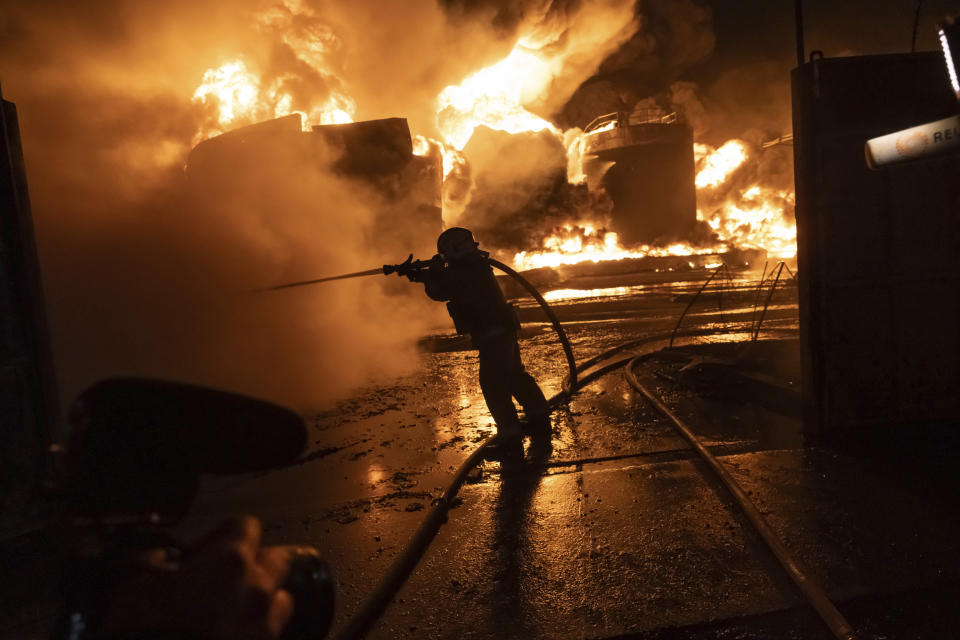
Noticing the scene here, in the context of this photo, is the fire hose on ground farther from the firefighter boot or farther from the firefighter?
the firefighter

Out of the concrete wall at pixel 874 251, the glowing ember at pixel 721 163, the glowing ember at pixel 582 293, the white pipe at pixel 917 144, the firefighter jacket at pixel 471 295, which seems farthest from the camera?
the glowing ember at pixel 721 163

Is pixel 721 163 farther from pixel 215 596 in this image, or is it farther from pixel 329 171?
pixel 215 596

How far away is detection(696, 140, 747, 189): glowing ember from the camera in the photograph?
131 feet

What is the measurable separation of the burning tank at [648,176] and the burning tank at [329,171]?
20.5 m

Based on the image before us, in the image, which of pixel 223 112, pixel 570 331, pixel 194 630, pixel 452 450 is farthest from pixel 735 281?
pixel 194 630

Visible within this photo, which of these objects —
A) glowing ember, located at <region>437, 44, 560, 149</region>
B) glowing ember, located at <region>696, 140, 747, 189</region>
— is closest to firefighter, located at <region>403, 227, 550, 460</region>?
glowing ember, located at <region>437, 44, 560, 149</region>

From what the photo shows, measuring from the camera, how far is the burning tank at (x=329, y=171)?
435 inches

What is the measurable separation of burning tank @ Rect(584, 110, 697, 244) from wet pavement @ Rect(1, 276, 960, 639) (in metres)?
28.8

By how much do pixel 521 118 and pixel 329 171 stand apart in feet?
80.9

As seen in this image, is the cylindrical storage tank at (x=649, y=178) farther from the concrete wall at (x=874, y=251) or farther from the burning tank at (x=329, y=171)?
the concrete wall at (x=874, y=251)

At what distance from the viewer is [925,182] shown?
435cm

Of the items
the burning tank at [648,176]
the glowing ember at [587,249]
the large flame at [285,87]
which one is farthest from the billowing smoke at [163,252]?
the burning tank at [648,176]

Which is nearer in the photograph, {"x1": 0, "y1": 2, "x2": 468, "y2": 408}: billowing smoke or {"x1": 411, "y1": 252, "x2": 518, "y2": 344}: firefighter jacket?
{"x1": 411, "y1": 252, "x2": 518, "y2": 344}: firefighter jacket

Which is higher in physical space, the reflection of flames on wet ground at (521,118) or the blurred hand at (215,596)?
the reflection of flames on wet ground at (521,118)
